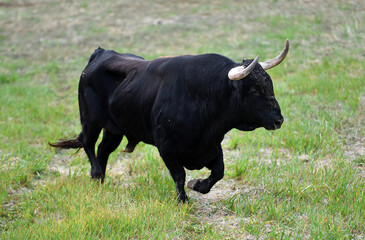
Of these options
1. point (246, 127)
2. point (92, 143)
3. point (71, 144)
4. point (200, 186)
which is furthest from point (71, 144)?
point (246, 127)

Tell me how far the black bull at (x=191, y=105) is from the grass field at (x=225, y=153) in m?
0.56

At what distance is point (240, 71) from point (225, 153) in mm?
2801

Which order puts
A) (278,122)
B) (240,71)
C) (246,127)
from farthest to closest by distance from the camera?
(246,127)
(278,122)
(240,71)

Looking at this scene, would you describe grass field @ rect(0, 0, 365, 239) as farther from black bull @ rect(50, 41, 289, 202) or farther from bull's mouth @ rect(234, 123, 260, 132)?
bull's mouth @ rect(234, 123, 260, 132)

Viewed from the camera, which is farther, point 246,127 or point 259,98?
point 246,127

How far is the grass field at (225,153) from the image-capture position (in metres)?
4.57

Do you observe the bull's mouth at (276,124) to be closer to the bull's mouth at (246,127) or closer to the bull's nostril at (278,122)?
the bull's nostril at (278,122)

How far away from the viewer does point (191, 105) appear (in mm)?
4809

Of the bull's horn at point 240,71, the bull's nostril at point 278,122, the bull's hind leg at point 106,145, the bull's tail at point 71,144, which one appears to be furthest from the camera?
the bull's tail at point 71,144

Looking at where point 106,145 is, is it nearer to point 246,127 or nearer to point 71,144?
point 71,144

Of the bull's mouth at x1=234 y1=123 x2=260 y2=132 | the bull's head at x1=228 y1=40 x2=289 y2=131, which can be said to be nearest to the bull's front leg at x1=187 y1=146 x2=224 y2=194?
the bull's mouth at x1=234 y1=123 x2=260 y2=132

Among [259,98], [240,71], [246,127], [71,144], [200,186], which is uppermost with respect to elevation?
[240,71]

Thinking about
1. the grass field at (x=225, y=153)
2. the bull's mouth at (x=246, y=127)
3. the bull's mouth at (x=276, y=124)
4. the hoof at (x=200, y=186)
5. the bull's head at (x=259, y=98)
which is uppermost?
the bull's head at (x=259, y=98)

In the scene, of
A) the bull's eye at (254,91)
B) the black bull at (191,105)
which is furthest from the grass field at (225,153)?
the bull's eye at (254,91)
